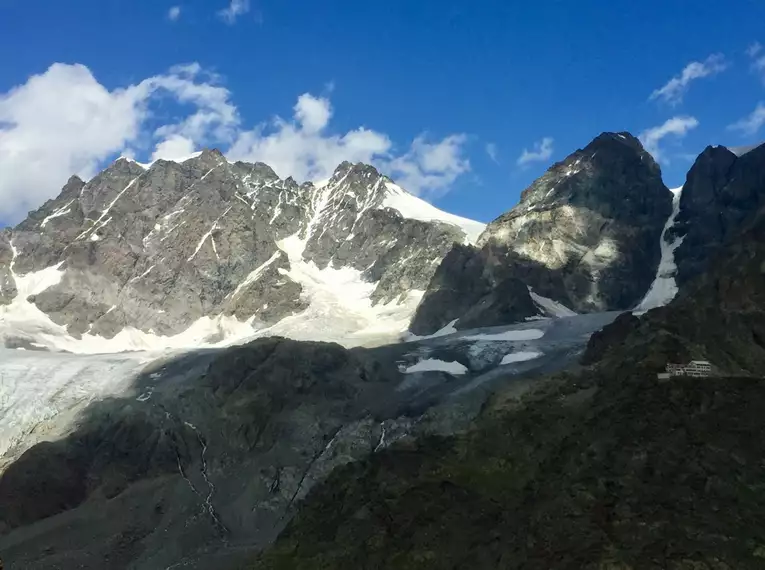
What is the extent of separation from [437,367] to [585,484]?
5048 inches

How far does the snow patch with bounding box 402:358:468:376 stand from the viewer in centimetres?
18750

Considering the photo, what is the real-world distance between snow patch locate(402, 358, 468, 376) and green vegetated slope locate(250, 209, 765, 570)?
88.5 m

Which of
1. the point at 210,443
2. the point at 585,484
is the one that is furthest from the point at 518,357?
the point at 585,484

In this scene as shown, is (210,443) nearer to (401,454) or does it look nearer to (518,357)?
(518,357)

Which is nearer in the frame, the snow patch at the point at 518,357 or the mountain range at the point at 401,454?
the mountain range at the point at 401,454

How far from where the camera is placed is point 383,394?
178 metres

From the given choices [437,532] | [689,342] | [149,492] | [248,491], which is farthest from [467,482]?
[149,492]

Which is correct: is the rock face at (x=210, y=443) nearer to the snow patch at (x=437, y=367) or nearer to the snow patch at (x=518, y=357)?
the snow patch at (x=518, y=357)

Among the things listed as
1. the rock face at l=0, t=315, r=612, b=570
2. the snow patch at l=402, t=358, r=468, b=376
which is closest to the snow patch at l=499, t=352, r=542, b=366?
the rock face at l=0, t=315, r=612, b=570

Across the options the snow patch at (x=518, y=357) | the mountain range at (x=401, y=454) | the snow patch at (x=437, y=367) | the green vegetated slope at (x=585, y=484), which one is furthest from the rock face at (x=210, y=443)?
the green vegetated slope at (x=585, y=484)

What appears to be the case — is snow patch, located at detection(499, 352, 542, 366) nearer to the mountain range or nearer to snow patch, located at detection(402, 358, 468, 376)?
the mountain range

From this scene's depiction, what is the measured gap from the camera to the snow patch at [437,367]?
188m

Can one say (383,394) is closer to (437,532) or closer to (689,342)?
(689,342)

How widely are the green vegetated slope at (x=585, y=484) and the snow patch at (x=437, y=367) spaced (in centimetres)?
8848
